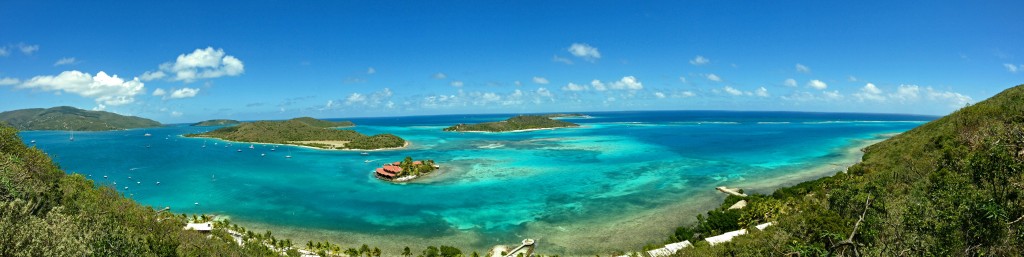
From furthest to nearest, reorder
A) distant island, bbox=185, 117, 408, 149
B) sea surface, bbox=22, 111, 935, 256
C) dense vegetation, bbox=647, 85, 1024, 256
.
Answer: distant island, bbox=185, 117, 408, 149, sea surface, bbox=22, 111, 935, 256, dense vegetation, bbox=647, 85, 1024, 256

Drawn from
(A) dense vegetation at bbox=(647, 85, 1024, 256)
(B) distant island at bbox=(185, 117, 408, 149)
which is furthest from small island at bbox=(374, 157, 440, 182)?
(B) distant island at bbox=(185, 117, 408, 149)

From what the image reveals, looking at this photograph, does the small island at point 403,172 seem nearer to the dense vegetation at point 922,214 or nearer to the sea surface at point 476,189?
the sea surface at point 476,189

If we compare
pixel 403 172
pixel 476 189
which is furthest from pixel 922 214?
pixel 403 172

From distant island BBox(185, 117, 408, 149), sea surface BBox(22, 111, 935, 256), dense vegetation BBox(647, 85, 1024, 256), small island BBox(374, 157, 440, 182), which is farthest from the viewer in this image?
distant island BBox(185, 117, 408, 149)

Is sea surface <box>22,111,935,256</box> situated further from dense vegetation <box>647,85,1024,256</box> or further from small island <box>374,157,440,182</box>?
dense vegetation <box>647,85,1024,256</box>

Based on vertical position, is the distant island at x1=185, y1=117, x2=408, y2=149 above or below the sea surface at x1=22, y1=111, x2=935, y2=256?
above

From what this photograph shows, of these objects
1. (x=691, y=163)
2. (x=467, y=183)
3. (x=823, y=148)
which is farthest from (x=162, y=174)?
(x=823, y=148)
